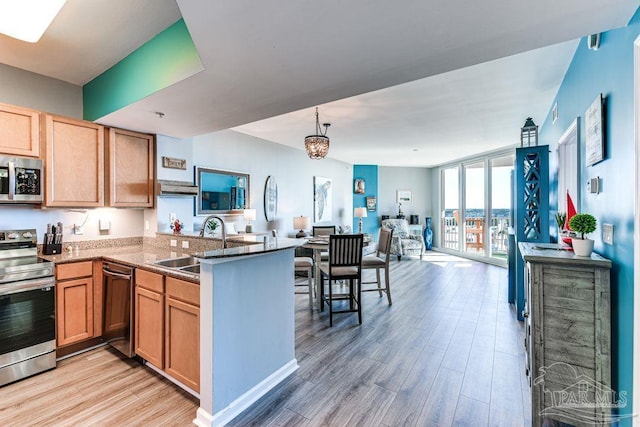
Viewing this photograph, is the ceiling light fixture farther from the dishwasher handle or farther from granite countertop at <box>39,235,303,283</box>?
the dishwasher handle

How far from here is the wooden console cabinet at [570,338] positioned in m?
1.51

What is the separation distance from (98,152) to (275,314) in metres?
2.43

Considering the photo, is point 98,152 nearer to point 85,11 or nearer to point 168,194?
point 168,194

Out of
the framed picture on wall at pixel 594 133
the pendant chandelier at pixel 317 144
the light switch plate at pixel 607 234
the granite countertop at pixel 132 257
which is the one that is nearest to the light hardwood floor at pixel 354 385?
the granite countertop at pixel 132 257

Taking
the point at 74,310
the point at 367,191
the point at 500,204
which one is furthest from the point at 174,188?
the point at 500,204

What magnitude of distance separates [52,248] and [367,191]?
7049 mm

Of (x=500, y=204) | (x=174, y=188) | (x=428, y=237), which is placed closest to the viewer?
(x=174, y=188)

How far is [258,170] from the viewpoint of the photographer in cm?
520

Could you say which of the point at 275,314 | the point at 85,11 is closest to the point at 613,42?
the point at 275,314

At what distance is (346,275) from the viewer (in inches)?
135

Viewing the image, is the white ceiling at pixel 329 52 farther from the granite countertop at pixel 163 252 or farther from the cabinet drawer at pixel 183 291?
the cabinet drawer at pixel 183 291

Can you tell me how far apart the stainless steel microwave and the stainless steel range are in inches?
21.6

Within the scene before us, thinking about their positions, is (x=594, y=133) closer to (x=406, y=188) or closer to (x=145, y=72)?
(x=145, y=72)

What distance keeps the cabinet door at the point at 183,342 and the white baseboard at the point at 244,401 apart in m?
0.21
